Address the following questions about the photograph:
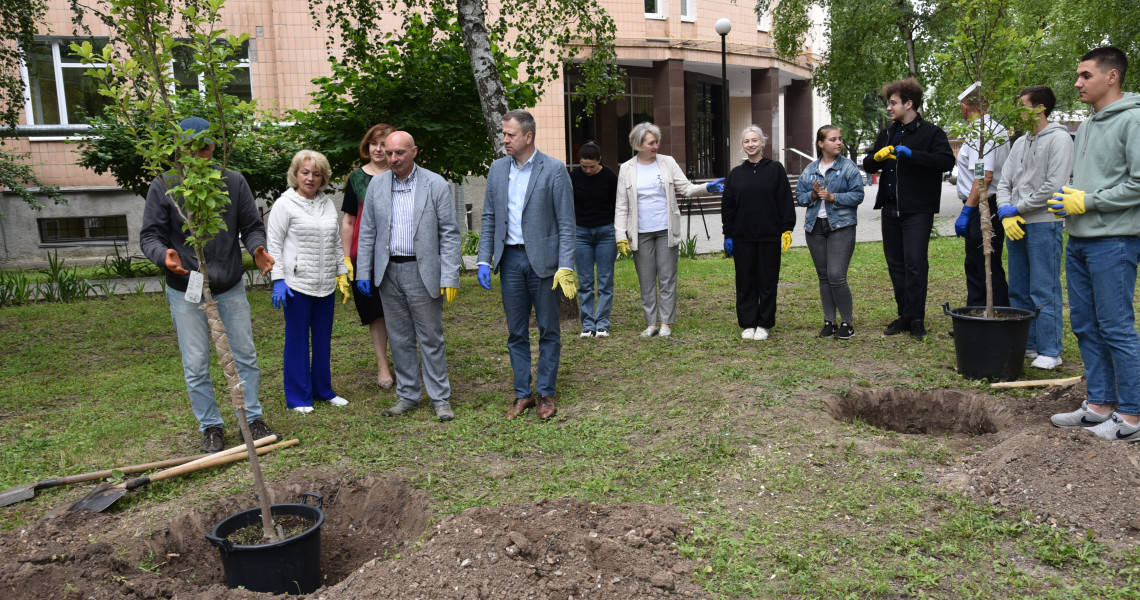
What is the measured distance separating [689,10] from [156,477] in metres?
21.9

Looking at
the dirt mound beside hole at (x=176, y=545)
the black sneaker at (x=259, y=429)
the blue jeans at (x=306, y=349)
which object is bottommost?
the dirt mound beside hole at (x=176, y=545)

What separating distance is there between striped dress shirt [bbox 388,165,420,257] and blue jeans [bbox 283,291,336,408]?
2.20 ft

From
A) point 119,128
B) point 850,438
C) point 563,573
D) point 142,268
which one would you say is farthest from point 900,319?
point 142,268

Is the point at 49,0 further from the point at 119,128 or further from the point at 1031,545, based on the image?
the point at 1031,545

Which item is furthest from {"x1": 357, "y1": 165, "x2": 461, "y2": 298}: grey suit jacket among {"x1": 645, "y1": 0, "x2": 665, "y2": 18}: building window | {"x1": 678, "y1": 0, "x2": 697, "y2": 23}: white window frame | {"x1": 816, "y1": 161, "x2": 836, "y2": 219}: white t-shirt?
{"x1": 678, "y1": 0, "x2": 697, "y2": 23}: white window frame

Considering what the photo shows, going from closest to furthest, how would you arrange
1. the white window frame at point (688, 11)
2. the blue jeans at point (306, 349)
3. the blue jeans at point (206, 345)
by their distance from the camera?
1. the blue jeans at point (206, 345)
2. the blue jeans at point (306, 349)
3. the white window frame at point (688, 11)

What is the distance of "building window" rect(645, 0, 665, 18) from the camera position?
2277 cm

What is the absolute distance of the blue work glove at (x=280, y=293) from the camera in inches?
225

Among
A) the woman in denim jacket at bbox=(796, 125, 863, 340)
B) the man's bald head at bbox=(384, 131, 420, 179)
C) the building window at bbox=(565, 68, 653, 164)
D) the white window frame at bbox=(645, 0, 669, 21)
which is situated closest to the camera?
the man's bald head at bbox=(384, 131, 420, 179)

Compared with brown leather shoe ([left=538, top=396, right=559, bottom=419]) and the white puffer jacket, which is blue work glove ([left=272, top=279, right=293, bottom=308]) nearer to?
the white puffer jacket

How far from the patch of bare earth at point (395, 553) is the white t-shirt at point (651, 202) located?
13.3 feet

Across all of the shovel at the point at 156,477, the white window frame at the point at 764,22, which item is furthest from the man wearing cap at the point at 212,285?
the white window frame at the point at 764,22

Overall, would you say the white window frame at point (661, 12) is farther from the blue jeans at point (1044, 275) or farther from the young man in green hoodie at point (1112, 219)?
the young man in green hoodie at point (1112, 219)

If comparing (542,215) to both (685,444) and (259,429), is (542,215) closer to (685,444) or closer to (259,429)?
(685,444)
